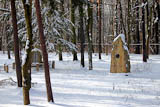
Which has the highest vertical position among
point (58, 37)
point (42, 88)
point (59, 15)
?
point (59, 15)

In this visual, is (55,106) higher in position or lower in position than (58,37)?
lower

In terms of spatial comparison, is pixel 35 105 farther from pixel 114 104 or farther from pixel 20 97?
pixel 114 104

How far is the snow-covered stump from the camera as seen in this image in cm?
1138

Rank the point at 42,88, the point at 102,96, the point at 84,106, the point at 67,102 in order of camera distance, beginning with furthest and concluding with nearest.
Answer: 1. the point at 42,88
2. the point at 102,96
3. the point at 67,102
4. the point at 84,106

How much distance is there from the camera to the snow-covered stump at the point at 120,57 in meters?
11.4

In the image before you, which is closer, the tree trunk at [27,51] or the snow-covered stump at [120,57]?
the tree trunk at [27,51]

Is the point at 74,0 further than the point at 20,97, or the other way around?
the point at 74,0

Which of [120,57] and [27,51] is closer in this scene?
[27,51]

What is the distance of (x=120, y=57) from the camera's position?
11438mm

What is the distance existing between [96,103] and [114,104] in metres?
0.55

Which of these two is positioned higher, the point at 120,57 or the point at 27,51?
the point at 27,51

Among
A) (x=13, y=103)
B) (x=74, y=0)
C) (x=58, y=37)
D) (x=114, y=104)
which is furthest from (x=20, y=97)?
(x=58, y=37)

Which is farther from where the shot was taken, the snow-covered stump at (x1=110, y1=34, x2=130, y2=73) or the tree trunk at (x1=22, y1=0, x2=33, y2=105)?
the snow-covered stump at (x1=110, y1=34, x2=130, y2=73)

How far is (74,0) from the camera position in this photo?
32.7 feet
